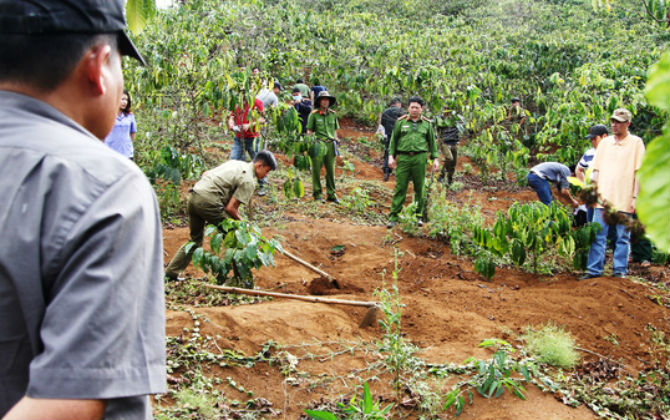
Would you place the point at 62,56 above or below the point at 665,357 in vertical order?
above

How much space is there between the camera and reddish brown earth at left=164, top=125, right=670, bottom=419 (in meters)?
3.71

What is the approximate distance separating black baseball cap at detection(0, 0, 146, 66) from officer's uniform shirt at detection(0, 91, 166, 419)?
15 cm

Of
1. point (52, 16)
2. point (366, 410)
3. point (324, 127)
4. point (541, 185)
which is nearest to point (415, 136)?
point (541, 185)

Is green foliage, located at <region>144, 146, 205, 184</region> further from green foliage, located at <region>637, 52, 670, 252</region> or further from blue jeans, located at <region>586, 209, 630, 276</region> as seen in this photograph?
green foliage, located at <region>637, 52, 670, 252</region>

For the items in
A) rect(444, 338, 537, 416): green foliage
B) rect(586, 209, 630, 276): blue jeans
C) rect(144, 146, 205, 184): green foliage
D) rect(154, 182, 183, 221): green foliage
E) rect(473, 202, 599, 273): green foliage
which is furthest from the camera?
rect(154, 182, 183, 221): green foliage

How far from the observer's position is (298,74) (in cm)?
1309

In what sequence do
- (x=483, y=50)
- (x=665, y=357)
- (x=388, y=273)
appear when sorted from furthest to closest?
1. (x=483, y=50)
2. (x=388, y=273)
3. (x=665, y=357)

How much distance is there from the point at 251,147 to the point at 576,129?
5224mm

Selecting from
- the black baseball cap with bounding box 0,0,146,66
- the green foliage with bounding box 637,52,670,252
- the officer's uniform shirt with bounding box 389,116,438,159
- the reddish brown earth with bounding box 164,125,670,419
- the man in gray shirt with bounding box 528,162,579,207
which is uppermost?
the black baseball cap with bounding box 0,0,146,66

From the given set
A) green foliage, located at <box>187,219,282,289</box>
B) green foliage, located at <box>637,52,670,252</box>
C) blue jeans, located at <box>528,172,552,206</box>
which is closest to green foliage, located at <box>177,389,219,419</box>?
green foliage, located at <box>187,219,282,289</box>

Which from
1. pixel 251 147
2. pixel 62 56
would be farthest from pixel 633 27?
pixel 62 56

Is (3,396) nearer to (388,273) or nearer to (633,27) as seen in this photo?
(388,273)

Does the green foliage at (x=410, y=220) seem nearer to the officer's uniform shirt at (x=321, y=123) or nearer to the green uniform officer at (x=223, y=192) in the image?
the officer's uniform shirt at (x=321, y=123)

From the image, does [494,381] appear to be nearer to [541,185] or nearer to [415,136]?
[541,185]
